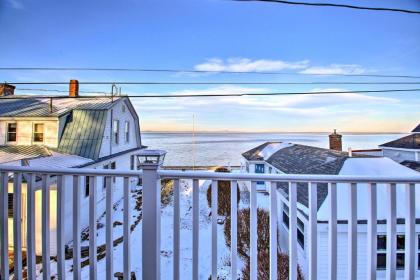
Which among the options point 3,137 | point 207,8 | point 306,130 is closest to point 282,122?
point 306,130

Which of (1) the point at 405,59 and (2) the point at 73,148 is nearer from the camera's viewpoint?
(1) the point at 405,59

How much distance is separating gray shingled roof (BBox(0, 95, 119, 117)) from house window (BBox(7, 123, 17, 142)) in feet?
0.86

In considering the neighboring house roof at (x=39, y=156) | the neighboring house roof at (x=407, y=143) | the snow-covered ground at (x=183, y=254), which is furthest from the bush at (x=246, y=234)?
the neighboring house roof at (x=407, y=143)

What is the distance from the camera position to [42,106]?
6.54 meters

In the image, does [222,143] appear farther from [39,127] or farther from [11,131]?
[11,131]

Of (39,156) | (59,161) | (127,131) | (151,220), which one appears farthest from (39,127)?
(151,220)

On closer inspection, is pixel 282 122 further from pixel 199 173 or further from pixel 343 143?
pixel 199 173

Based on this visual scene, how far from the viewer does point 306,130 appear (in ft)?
21.7

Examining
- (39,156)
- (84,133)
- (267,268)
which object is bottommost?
(267,268)

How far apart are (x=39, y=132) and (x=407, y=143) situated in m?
11.1

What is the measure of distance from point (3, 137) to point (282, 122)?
7530 mm

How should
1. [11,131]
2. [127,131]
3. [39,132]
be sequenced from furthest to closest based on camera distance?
[127,131] → [39,132] → [11,131]

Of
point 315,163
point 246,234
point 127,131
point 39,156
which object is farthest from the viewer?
point 127,131

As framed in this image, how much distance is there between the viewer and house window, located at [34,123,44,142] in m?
6.25
